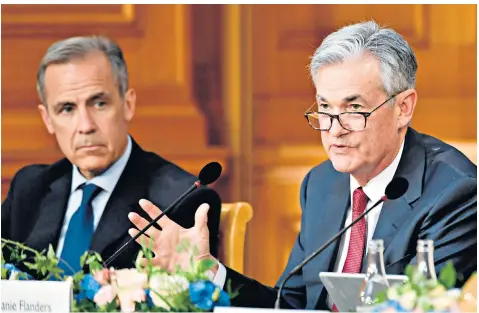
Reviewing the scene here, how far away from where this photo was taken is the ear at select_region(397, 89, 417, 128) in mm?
3330

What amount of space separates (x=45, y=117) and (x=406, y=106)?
1.38m

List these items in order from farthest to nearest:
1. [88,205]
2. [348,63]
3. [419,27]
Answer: [88,205]
[419,27]
[348,63]

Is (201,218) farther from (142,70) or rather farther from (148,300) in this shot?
(142,70)

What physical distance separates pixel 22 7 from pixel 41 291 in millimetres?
1495

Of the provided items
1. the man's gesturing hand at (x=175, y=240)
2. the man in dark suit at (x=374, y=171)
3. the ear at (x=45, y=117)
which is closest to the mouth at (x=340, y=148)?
the man in dark suit at (x=374, y=171)

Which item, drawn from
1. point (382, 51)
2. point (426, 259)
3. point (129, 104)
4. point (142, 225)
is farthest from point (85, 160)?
point (426, 259)

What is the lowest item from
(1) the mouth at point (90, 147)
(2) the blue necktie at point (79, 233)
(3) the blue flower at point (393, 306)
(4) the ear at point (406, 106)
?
(2) the blue necktie at point (79, 233)

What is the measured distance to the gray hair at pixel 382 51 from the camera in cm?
327

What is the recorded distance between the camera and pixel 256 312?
250 cm

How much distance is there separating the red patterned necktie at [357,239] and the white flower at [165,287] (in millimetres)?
784

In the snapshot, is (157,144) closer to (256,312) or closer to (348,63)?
(348,63)

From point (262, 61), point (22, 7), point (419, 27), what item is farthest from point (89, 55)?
point (419, 27)

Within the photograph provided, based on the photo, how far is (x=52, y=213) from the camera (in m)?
3.81

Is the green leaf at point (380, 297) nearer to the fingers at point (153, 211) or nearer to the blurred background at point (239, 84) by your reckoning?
the fingers at point (153, 211)
